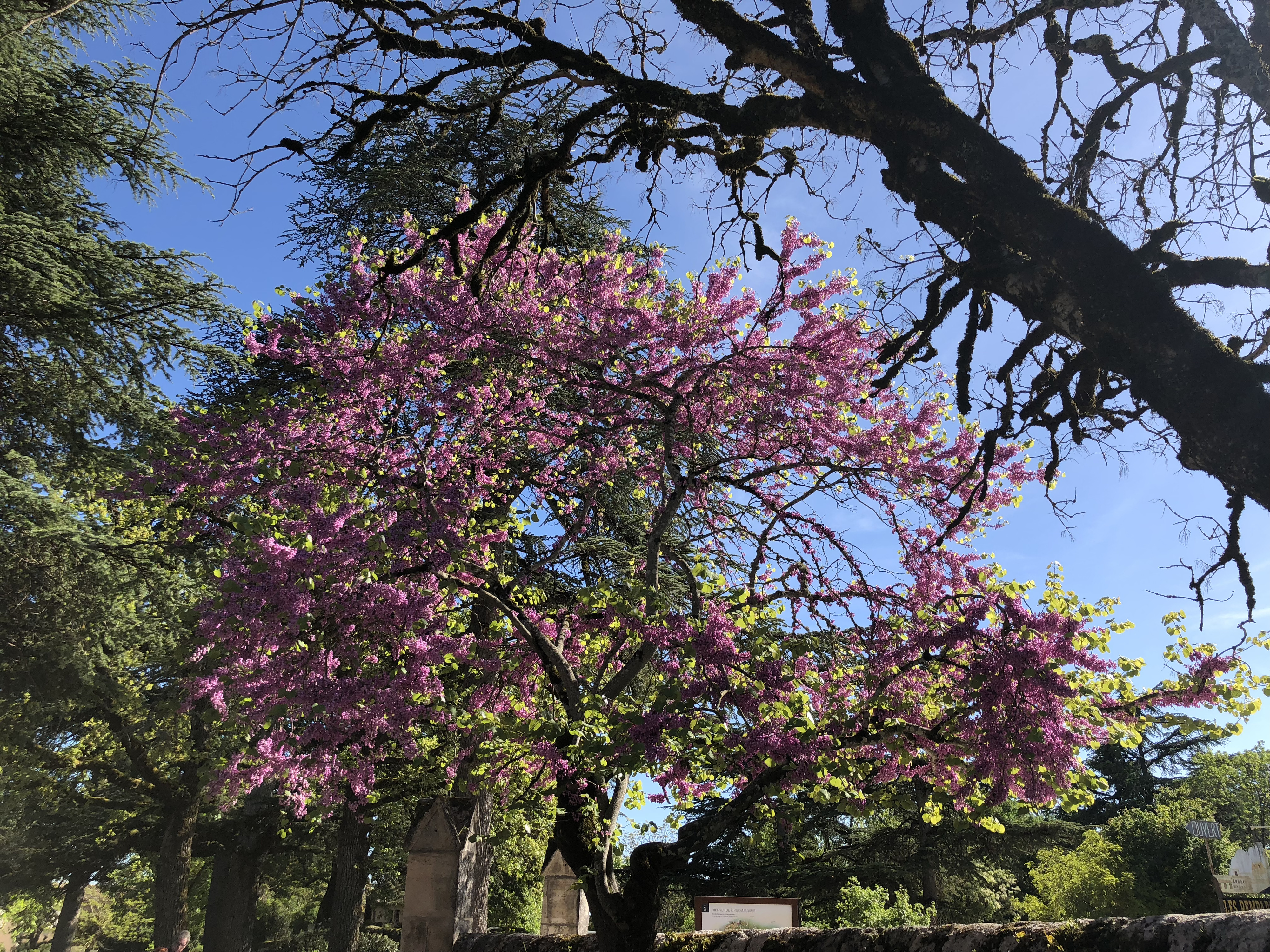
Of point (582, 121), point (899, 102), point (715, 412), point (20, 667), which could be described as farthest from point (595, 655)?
point (20, 667)

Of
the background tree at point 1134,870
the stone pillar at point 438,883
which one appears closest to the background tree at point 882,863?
the background tree at point 1134,870

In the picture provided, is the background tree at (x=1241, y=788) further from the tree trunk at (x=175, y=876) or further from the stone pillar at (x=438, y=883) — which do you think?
the tree trunk at (x=175, y=876)

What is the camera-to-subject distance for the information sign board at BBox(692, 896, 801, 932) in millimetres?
9773

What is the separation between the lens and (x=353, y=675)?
25.3ft

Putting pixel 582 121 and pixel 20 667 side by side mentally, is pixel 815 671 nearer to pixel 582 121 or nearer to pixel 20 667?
pixel 582 121

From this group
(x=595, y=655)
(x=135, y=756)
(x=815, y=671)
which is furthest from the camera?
(x=135, y=756)

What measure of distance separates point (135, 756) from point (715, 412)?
2091cm

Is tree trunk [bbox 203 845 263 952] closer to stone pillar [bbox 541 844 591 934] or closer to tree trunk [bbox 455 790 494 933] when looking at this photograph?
stone pillar [bbox 541 844 591 934]

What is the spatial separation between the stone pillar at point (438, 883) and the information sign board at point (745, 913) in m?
2.90

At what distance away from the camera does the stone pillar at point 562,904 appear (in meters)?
9.97

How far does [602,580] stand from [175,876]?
15960 millimetres

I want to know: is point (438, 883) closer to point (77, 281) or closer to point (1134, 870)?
point (77, 281)

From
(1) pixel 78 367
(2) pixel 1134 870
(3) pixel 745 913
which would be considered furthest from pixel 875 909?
(1) pixel 78 367

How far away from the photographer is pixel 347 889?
15.6 meters
